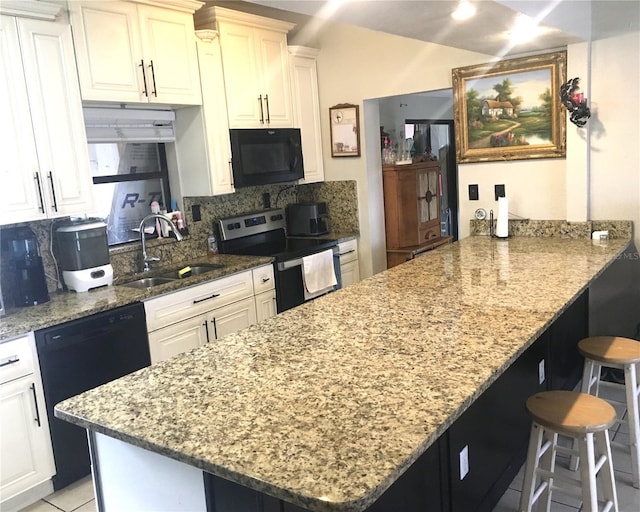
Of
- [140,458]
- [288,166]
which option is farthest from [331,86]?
[140,458]

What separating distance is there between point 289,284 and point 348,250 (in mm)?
781

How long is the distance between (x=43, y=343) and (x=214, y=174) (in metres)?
1.68

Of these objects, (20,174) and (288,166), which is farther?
(288,166)

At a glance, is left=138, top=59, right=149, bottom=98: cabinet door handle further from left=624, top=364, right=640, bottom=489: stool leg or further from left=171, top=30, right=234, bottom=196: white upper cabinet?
left=624, top=364, right=640, bottom=489: stool leg

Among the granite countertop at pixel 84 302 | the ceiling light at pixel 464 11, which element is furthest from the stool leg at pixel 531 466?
the granite countertop at pixel 84 302

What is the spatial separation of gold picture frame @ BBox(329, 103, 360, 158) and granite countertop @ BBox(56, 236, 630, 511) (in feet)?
7.24

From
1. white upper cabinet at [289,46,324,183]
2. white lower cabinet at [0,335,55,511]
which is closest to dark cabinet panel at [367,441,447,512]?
white lower cabinet at [0,335,55,511]

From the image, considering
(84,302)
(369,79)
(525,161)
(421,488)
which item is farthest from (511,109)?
(84,302)

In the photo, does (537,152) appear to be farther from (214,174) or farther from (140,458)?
(140,458)

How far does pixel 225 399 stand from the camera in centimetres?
153

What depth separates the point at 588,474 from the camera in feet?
6.22

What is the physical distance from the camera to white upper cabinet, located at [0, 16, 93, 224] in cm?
269

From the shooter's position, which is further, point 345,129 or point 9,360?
point 345,129

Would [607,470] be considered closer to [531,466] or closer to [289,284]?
[531,466]
